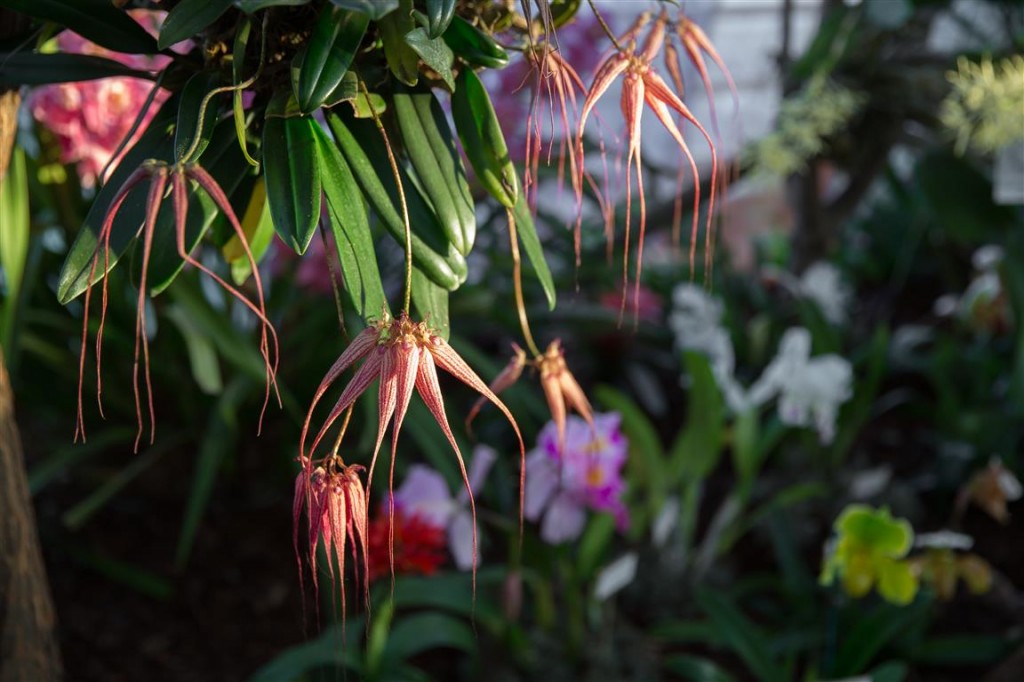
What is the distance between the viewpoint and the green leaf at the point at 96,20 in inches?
21.0

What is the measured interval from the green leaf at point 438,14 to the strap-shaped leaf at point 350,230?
0.26 ft

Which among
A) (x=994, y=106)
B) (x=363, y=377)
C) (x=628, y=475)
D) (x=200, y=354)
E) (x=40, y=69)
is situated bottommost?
(x=628, y=475)

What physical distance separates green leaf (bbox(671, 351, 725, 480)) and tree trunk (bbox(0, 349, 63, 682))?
2.89ft

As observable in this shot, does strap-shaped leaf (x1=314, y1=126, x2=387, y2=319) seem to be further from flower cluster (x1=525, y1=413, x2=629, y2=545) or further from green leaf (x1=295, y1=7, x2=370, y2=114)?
flower cluster (x1=525, y1=413, x2=629, y2=545)

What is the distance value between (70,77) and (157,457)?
85 cm

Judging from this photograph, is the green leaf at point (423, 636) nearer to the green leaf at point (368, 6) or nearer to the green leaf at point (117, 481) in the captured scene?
the green leaf at point (117, 481)

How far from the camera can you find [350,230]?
462mm

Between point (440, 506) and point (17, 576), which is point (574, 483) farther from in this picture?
point (17, 576)

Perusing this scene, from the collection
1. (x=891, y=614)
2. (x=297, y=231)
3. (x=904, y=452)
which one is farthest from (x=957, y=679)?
(x=297, y=231)

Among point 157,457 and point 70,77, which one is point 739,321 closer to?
point 157,457

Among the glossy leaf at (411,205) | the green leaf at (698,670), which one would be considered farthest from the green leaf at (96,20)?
the green leaf at (698,670)

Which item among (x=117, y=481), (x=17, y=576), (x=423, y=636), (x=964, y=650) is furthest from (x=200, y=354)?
(x=964, y=650)

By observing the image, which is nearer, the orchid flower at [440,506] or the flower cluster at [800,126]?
the orchid flower at [440,506]

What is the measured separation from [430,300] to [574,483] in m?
0.64
